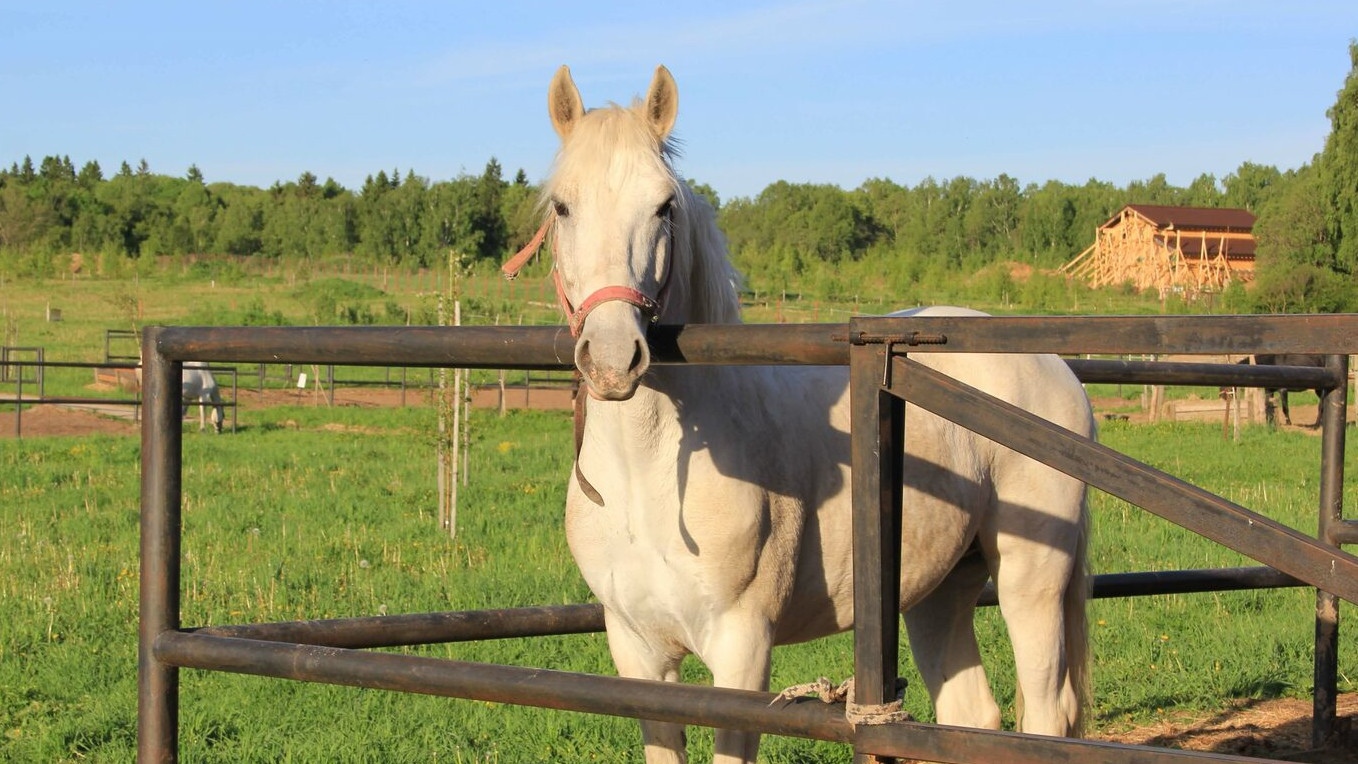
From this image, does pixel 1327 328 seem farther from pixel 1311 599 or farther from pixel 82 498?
pixel 82 498

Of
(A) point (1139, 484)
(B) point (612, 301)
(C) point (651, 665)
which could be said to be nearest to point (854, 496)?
(A) point (1139, 484)

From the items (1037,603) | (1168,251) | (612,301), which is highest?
(1168,251)

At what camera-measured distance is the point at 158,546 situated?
2.38 meters

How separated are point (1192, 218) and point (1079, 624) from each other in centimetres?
5939

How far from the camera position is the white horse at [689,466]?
250 centimetres

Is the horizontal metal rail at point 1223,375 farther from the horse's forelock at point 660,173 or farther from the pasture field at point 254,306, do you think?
the pasture field at point 254,306

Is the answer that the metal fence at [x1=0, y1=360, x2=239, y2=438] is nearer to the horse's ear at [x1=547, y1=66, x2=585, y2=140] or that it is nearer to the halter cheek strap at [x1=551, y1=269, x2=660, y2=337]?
the horse's ear at [x1=547, y1=66, x2=585, y2=140]

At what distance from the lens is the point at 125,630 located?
20.7ft

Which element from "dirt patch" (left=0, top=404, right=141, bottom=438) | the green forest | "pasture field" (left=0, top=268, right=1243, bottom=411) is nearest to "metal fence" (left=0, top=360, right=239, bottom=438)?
"dirt patch" (left=0, top=404, right=141, bottom=438)

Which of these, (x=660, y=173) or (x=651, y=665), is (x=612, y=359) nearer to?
(x=660, y=173)

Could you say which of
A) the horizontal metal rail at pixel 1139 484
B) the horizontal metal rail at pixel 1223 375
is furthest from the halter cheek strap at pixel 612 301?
the horizontal metal rail at pixel 1223 375

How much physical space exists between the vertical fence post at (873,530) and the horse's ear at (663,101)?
1.13 meters

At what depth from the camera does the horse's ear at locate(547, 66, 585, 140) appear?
276cm

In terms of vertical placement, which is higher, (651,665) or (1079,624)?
(651,665)
